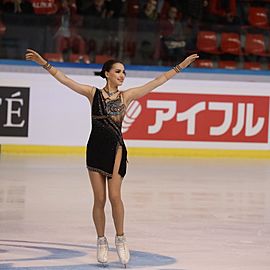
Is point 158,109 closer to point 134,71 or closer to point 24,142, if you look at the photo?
point 134,71

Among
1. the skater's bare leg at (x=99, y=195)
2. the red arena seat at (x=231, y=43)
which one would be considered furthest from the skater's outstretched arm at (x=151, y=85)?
the red arena seat at (x=231, y=43)

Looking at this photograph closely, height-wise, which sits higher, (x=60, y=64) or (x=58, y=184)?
(x=60, y=64)

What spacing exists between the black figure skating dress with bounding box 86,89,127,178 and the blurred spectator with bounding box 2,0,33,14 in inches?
369

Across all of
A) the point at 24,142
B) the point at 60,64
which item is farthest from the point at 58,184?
the point at 60,64

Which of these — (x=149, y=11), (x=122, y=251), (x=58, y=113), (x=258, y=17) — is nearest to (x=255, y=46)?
(x=258, y=17)

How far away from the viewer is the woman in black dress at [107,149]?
7.01 m

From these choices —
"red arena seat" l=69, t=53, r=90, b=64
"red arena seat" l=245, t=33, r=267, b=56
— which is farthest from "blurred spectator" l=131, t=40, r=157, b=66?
"red arena seat" l=245, t=33, r=267, b=56

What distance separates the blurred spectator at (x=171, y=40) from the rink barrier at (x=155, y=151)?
1663 millimetres

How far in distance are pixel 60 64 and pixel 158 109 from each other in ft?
5.82

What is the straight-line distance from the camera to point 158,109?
15.9m

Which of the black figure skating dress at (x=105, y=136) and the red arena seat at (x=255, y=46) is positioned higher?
the red arena seat at (x=255, y=46)

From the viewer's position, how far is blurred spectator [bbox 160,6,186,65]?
16.6 metres

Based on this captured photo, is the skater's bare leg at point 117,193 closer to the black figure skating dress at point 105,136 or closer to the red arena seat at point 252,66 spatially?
the black figure skating dress at point 105,136

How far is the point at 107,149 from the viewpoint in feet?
23.0
